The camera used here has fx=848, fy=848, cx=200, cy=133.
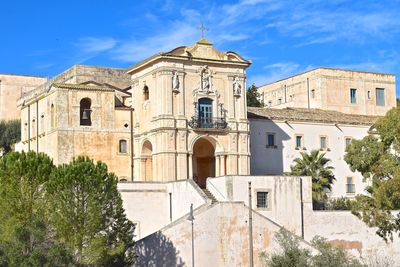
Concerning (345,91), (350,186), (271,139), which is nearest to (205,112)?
(271,139)

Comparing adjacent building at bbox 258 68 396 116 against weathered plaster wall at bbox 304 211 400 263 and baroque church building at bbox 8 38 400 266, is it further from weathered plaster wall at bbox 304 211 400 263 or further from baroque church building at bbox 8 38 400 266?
weathered plaster wall at bbox 304 211 400 263

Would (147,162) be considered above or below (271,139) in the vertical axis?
below

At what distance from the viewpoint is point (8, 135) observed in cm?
6950

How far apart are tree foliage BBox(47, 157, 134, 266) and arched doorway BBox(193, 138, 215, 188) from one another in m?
16.3

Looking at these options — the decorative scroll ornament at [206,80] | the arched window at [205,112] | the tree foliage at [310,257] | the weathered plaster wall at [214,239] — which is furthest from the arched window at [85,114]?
the tree foliage at [310,257]

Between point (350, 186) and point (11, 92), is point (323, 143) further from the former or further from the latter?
point (11, 92)

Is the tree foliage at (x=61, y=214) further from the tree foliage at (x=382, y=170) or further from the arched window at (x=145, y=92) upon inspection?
the arched window at (x=145, y=92)

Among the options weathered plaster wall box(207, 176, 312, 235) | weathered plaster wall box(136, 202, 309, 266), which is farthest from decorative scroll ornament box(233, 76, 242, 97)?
weathered plaster wall box(136, 202, 309, 266)

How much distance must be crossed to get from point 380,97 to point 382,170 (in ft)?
92.2

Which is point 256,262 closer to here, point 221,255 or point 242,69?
point 221,255

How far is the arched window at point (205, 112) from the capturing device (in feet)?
171

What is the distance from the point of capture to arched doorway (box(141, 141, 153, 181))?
175ft

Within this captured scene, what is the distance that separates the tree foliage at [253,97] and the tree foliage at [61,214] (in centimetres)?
3813

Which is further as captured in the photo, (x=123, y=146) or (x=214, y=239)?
(x=123, y=146)
